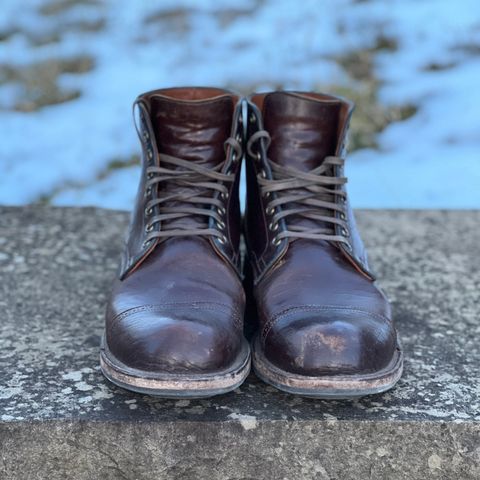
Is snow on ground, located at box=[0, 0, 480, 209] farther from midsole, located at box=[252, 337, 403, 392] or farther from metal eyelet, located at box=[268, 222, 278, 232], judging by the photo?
midsole, located at box=[252, 337, 403, 392]

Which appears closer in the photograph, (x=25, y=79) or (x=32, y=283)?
(x=32, y=283)

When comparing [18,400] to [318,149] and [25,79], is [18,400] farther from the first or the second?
[25,79]

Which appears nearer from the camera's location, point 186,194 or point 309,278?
point 309,278

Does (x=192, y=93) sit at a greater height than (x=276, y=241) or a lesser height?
greater

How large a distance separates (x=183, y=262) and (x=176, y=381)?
9.5 inches

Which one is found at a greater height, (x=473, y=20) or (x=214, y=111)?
(x=214, y=111)

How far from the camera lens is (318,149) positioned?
139 cm

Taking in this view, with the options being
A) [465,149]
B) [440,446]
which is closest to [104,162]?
[465,149]

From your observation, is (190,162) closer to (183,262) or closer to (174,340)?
(183,262)

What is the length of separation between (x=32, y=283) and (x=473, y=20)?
2.44 m

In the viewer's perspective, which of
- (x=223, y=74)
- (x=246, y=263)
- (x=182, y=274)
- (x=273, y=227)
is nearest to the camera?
(x=182, y=274)

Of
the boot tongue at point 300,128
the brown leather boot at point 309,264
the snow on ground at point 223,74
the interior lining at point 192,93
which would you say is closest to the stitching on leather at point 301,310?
the brown leather boot at point 309,264

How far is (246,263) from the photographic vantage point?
58.5 inches

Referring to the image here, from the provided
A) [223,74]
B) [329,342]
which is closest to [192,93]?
[329,342]
